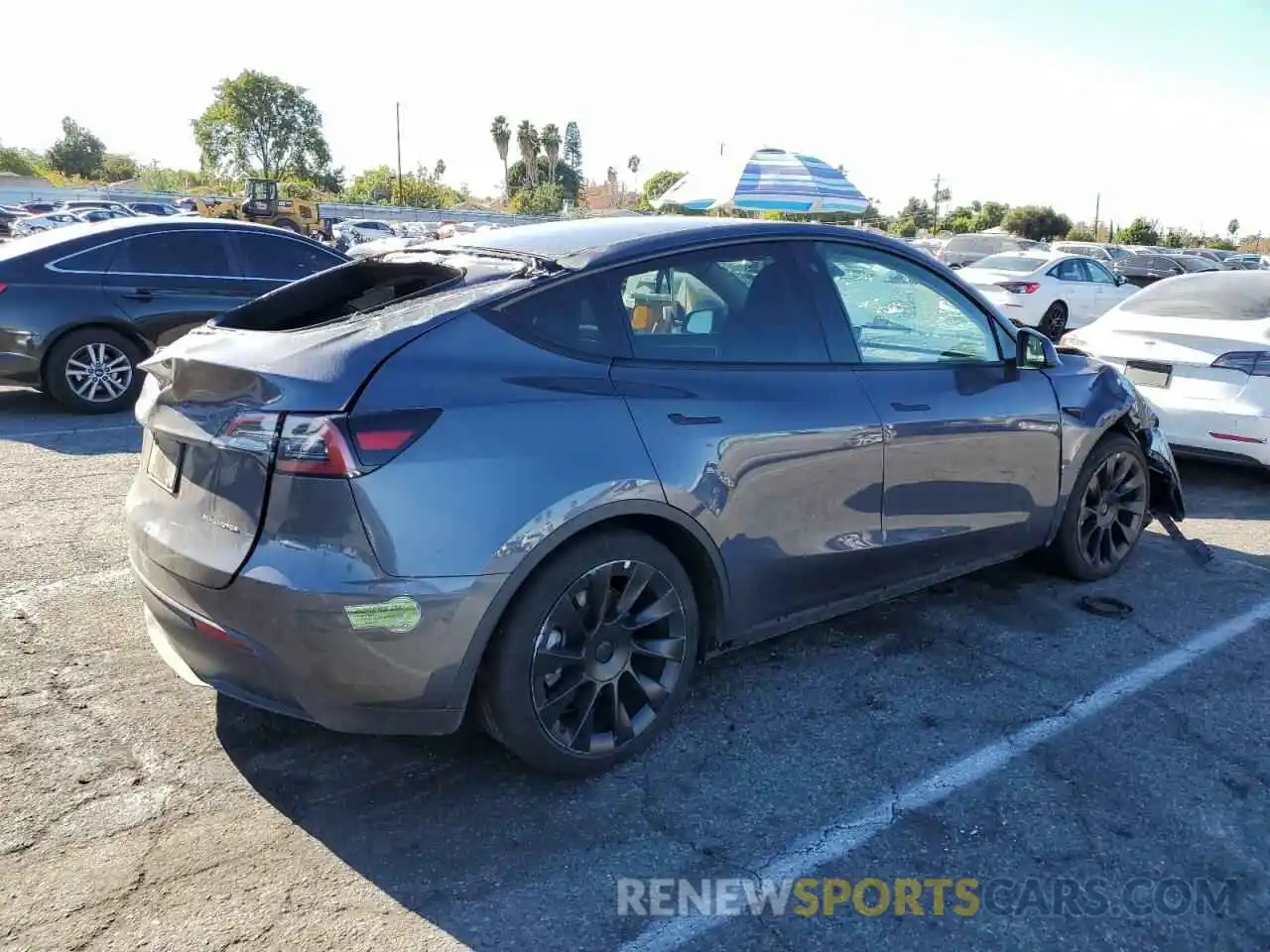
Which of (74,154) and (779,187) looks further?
(74,154)

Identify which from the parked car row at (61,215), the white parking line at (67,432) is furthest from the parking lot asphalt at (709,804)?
the parked car row at (61,215)

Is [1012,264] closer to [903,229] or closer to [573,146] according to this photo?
[903,229]

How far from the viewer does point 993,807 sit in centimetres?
299

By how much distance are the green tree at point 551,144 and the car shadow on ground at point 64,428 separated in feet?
343

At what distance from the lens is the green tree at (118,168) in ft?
308

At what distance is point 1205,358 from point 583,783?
17.6 ft

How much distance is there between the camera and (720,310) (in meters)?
3.43

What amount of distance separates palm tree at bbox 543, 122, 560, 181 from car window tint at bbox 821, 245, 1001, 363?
109004 mm

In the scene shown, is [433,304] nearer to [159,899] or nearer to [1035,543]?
[159,899]

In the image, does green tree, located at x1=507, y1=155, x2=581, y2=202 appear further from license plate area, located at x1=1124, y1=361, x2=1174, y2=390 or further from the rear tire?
license plate area, located at x1=1124, y1=361, x2=1174, y2=390

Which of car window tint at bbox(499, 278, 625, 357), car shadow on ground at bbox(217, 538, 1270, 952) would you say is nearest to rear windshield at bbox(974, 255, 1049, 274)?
car shadow on ground at bbox(217, 538, 1270, 952)

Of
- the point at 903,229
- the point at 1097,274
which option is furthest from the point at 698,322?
the point at 903,229

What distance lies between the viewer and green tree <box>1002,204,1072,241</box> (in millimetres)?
63000

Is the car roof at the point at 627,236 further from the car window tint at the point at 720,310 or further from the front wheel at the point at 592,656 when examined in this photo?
the front wheel at the point at 592,656
